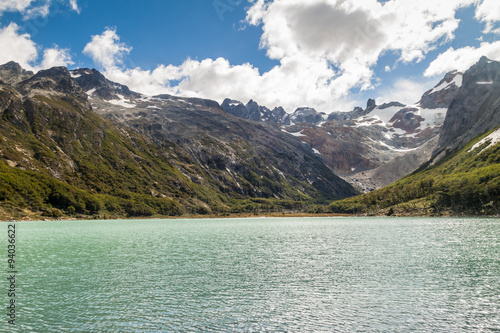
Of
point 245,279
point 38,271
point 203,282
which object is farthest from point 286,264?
point 38,271

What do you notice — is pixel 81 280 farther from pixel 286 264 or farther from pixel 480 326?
pixel 480 326

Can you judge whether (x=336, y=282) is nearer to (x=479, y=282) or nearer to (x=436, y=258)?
(x=479, y=282)

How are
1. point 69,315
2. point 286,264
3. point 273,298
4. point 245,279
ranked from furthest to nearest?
point 286,264, point 245,279, point 273,298, point 69,315

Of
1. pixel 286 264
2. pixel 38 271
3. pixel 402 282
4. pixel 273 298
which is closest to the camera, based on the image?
pixel 273 298

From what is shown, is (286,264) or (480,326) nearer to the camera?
(480,326)

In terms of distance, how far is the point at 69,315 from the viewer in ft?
83.6

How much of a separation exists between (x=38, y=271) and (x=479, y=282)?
A: 2121 inches

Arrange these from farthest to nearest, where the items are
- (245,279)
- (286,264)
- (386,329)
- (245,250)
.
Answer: (245,250) < (286,264) < (245,279) < (386,329)

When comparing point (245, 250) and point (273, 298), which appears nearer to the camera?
point (273, 298)

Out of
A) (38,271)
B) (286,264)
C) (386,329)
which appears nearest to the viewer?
(386,329)

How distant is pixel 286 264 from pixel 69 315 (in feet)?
98.9

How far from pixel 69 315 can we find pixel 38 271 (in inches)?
865

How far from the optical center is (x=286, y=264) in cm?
4791

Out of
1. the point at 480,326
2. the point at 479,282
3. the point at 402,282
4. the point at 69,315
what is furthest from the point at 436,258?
the point at 69,315
